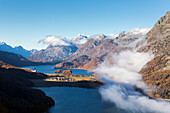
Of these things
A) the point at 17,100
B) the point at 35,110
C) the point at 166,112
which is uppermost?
the point at 17,100

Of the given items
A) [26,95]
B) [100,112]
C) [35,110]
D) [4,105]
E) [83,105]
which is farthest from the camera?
[83,105]

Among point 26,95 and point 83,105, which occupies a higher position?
point 26,95

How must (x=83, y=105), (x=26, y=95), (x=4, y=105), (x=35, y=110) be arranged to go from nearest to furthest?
(x=4, y=105) < (x=35, y=110) < (x=26, y=95) < (x=83, y=105)

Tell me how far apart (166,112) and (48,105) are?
12902 cm

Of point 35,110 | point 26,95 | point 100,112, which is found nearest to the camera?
point 35,110

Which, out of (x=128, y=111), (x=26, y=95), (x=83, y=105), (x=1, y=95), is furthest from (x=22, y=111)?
(x=128, y=111)

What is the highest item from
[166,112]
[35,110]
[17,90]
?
[17,90]

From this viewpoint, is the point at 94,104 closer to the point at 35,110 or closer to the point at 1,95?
the point at 35,110

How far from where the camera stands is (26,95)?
16212cm

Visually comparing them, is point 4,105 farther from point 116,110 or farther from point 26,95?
point 116,110

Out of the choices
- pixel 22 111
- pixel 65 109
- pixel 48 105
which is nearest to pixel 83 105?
pixel 65 109

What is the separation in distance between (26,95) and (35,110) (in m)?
32.6

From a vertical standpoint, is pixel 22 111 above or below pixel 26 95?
below

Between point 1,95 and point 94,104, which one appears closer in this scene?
point 1,95
